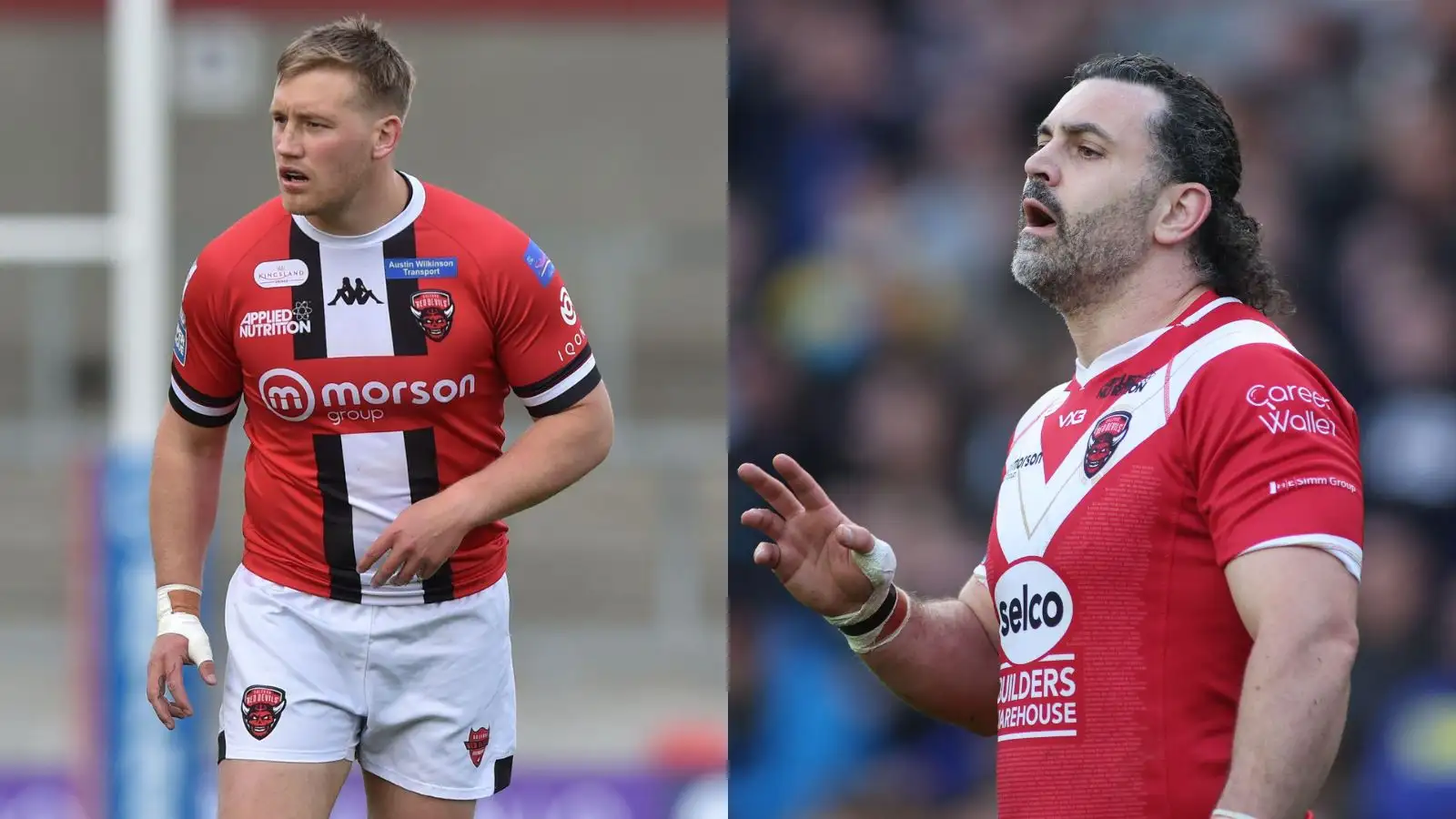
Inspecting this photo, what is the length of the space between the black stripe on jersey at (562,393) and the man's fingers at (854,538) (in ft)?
2.46

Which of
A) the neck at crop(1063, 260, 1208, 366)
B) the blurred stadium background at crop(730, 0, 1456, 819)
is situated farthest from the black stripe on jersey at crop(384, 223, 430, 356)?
the blurred stadium background at crop(730, 0, 1456, 819)

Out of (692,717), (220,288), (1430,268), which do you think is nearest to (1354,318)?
(1430,268)

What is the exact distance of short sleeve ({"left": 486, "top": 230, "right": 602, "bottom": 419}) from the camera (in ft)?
11.3

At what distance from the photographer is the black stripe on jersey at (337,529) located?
11.3 ft

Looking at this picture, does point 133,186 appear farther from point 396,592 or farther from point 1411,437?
point 1411,437

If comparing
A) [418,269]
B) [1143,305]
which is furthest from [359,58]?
[1143,305]

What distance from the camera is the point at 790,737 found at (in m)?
6.46

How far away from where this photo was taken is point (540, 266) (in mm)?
3504

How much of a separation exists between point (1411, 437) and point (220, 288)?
482 centimetres

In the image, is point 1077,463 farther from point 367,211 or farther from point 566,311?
point 367,211

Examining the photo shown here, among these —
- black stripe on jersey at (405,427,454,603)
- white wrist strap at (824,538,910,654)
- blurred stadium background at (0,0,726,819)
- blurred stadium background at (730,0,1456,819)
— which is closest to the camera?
white wrist strap at (824,538,910,654)

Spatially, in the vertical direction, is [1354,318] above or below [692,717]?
above

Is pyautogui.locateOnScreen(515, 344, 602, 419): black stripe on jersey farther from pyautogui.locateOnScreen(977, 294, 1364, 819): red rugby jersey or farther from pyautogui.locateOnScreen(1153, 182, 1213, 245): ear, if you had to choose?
pyautogui.locateOnScreen(1153, 182, 1213, 245): ear

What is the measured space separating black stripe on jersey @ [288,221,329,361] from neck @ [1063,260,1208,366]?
1.44 meters
